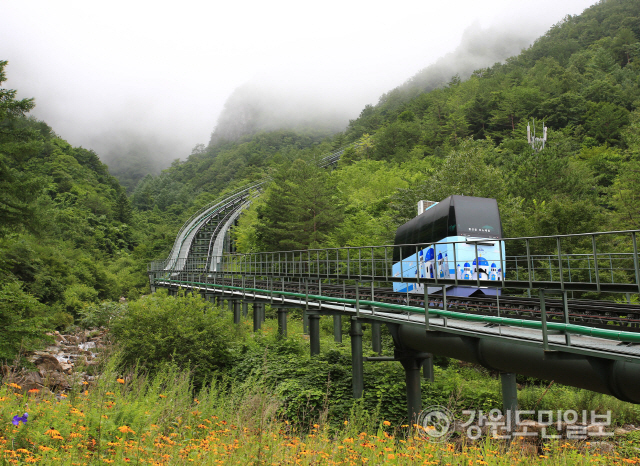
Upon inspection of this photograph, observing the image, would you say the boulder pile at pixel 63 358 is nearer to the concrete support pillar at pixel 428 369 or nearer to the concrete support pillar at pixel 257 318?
the concrete support pillar at pixel 257 318

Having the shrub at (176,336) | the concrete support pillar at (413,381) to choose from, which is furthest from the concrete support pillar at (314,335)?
the concrete support pillar at (413,381)

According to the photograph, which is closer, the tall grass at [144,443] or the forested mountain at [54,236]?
the tall grass at [144,443]

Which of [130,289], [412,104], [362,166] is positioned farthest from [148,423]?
[412,104]

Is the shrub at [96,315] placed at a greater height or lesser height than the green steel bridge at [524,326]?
lesser

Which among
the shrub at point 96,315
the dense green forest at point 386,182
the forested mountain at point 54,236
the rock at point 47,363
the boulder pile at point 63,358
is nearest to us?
the boulder pile at point 63,358

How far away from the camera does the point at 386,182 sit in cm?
4375

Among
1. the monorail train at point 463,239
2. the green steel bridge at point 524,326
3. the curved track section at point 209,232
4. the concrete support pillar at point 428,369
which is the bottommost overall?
the concrete support pillar at point 428,369

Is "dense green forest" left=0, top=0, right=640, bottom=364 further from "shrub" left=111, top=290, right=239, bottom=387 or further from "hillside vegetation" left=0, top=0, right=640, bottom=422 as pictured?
"shrub" left=111, top=290, right=239, bottom=387

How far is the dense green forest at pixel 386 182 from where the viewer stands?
2134cm

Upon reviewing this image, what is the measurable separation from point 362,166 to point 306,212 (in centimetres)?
2570

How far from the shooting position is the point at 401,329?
34.3 feet

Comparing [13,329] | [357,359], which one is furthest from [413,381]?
[13,329]

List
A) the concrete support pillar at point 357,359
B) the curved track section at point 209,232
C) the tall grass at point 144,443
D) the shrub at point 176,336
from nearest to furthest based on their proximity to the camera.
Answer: the tall grass at point 144,443 → the concrete support pillar at point 357,359 → the shrub at point 176,336 → the curved track section at point 209,232

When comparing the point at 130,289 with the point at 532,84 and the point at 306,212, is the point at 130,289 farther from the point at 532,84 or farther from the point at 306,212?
the point at 532,84
